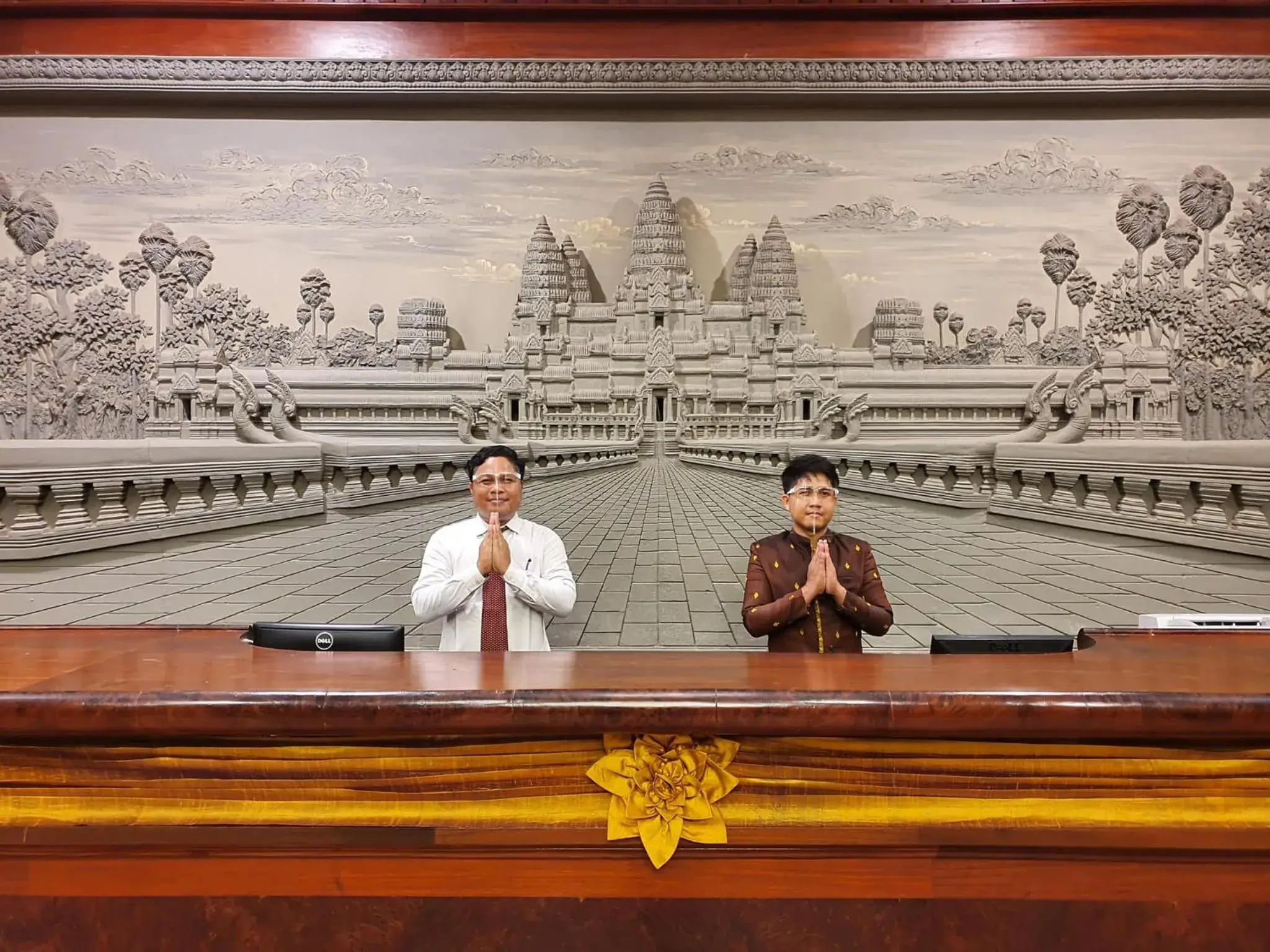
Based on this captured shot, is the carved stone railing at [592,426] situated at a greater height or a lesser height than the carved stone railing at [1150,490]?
greater

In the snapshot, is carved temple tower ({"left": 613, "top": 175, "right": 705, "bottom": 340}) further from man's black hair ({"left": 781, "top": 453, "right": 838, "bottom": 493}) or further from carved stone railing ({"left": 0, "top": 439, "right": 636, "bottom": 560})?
man's black hair ({"left": 781, "top": 453, "right": 838, "bottom": 493})

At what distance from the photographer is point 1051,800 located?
1.16 m

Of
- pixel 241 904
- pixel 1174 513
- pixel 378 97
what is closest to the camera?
pixel 241 904

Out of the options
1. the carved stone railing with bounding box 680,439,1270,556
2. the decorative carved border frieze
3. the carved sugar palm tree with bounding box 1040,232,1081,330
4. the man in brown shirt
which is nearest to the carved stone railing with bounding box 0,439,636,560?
the carved stone railing with bounding box 680,439,1270,556

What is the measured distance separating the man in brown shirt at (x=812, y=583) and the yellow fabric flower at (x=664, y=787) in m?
1.23

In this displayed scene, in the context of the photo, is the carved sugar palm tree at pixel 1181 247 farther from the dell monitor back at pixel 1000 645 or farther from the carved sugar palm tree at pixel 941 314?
the dell monitor back at pixel 1000 645

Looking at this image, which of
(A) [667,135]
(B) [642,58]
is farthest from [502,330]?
(B) [642,58]

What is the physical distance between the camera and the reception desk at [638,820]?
1.14 metres

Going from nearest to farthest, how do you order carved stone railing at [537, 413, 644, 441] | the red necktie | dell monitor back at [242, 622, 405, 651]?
dell monitor back at [242, 622, 405, 651]
the red necktie
carved stone railing at [537, 413, 644, 441]

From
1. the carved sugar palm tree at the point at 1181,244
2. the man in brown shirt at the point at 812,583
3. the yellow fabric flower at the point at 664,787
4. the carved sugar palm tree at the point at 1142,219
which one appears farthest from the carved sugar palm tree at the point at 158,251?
the carved sugar palm tree at the point at 1181,244

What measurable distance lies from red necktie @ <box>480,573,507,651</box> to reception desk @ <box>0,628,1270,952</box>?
1489mm

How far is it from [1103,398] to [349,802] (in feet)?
12.4

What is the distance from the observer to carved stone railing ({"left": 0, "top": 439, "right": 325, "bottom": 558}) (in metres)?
3.16

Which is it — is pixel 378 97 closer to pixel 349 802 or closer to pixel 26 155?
pixel 26 155
